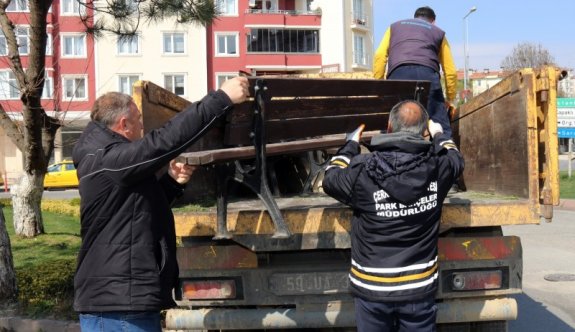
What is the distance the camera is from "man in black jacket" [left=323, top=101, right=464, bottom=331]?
3027 mm

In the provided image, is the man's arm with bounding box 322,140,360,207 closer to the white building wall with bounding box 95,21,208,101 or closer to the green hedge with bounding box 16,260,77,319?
the green hedge with bounding box 16,260,77,319

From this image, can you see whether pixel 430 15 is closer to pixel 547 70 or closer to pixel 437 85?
pixel 437 85

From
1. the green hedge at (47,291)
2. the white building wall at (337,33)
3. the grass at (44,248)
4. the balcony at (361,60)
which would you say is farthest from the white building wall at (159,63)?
the green hedge at (47,291)

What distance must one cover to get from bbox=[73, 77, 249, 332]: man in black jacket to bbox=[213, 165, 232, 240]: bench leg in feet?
2.04

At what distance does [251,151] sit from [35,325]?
Result: 323cm

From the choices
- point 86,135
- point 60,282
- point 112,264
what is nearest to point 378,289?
point 112,264

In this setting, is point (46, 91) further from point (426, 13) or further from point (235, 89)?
point (235, 89)

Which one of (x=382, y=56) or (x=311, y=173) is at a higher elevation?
(x=382, y=56)

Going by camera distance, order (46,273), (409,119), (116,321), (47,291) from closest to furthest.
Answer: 1. (116,321)
2. (409,119)
3. (47,291)
4. (46,273)

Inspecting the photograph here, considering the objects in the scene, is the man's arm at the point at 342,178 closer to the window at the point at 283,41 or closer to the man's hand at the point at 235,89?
the man's hand at the point at 235,89

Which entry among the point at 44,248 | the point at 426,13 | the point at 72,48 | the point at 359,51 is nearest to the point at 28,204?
the point at 44,248

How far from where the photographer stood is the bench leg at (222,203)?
3.44 metres

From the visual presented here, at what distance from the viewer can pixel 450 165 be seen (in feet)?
10.5

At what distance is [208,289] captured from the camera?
378 centimetres
